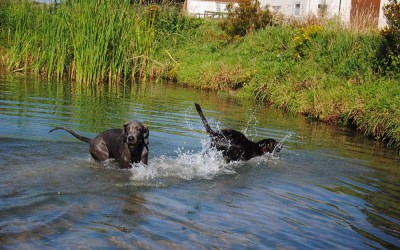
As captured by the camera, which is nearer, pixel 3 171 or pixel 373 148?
pixel 3 171

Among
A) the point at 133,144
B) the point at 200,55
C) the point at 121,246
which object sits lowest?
the point at 121,246

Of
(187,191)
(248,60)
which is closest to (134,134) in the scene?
Result: (187,191)

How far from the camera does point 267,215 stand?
594 cm

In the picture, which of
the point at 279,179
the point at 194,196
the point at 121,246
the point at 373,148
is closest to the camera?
the point at 121,246

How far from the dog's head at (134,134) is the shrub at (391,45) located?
8.66 metres

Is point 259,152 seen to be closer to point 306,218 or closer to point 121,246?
point 306,218

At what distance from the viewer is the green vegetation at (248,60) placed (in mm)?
13734

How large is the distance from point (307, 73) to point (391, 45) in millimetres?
2674

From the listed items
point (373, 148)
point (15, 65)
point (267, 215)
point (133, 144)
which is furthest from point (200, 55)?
point (267, 215)

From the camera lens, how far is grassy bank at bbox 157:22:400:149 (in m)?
12.6

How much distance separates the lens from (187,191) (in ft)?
22.0

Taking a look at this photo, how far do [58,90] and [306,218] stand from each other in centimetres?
1073

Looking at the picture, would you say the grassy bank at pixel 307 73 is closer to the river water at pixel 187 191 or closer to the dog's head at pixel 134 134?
the river water at pixel 187 191

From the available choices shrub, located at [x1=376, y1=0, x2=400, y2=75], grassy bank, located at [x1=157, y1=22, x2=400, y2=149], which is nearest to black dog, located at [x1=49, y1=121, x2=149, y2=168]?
grassy bank, located at [x1=157, y1=22, x2=400, y2=149]
